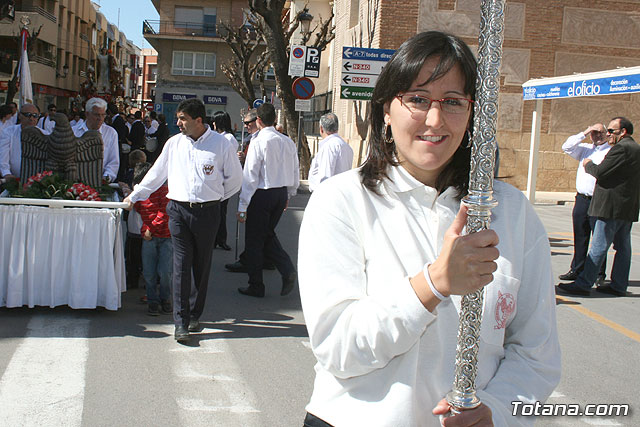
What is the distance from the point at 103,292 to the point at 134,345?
3.45 ft

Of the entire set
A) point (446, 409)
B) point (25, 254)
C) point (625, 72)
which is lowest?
point (25, 254)

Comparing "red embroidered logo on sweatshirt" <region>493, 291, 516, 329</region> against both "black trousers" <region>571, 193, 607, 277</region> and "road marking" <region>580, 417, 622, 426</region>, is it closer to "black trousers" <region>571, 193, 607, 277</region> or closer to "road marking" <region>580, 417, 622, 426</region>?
"road marking" <region>580, 417, 622, 426</region>

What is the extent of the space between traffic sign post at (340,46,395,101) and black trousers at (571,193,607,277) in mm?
5991

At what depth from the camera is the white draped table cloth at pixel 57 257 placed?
6.50m

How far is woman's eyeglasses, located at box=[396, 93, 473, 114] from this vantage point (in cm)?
177

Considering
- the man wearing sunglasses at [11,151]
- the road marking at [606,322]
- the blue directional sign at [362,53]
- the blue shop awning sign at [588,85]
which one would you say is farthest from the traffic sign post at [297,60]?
the road marking at [606,322]

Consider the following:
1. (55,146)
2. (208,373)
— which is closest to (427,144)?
(208,373)

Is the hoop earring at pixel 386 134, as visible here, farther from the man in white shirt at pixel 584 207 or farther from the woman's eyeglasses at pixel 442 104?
the man in white shirt at pixel 584 207

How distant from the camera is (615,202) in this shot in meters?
8.40

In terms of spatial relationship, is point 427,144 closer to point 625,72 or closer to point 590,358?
point 590,358

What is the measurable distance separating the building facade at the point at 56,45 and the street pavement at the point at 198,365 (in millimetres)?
34472

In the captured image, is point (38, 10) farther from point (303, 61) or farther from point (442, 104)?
point (442, 104)

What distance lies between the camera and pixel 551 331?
5.92 feet

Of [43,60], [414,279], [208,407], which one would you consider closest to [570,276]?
[208,407]
